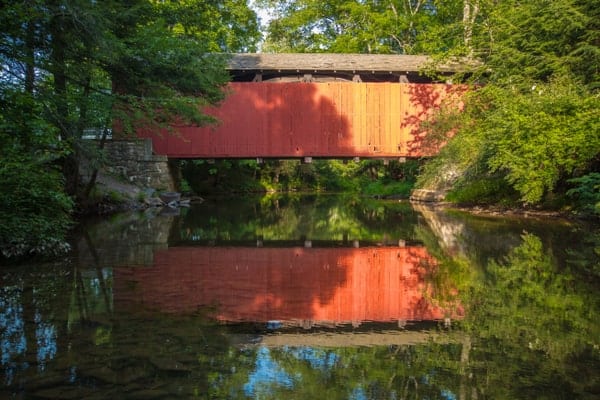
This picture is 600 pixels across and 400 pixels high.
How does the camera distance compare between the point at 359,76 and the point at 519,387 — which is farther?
the point at 359,76

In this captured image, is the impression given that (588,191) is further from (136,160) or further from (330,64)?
(136,160)

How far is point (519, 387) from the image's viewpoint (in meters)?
2.97

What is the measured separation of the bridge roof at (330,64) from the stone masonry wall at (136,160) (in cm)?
388

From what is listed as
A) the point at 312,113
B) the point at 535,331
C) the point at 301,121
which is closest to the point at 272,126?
the point at 301,121

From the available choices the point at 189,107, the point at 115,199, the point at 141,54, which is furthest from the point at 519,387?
the point at 115,199

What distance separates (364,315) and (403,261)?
3019mm

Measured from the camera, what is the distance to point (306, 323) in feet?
14.3

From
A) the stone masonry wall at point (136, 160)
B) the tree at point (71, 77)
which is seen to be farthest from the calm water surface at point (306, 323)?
the stone masonry wall at point (136, 160)

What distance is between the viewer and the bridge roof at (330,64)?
1898 cm

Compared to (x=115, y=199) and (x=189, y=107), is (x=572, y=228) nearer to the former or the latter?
(x=189, y=107)

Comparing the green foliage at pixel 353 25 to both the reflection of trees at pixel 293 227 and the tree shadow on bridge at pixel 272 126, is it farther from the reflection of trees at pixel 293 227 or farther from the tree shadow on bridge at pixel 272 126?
the reflection of trees at pixel 293 227

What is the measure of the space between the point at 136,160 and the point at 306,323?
52.1ft

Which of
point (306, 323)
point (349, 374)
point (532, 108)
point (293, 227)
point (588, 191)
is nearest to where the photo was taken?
point (349, 374)

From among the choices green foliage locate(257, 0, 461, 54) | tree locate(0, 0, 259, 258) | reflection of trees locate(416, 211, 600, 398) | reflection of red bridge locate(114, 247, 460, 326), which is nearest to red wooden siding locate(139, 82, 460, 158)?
tree locate(0, 0, 259, 258)
